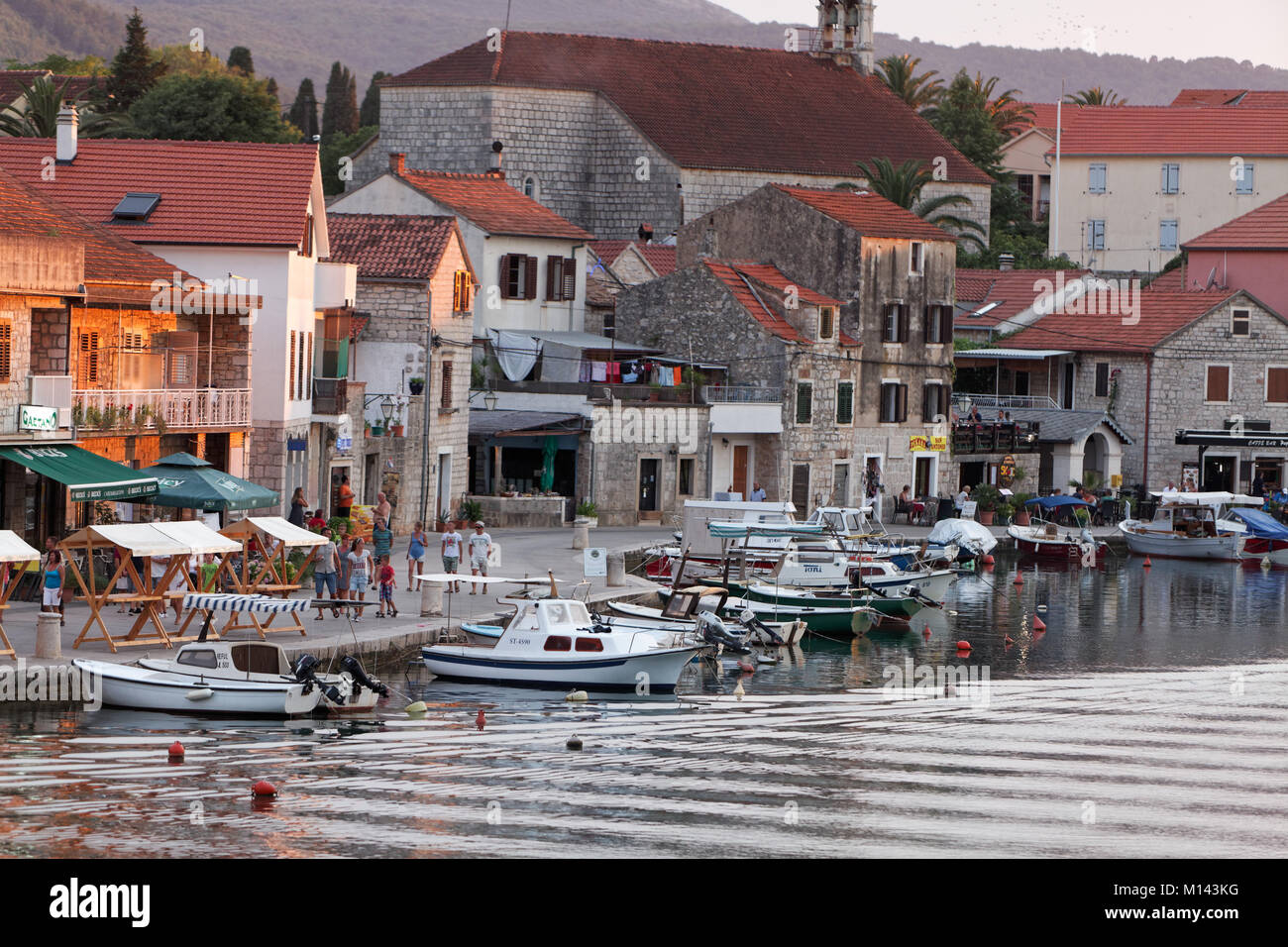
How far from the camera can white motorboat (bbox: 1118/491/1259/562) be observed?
7381 centimetres

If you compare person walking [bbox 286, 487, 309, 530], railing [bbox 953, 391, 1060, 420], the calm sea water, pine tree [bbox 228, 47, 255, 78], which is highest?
pine tree [bbox 228, 47, 255, 78]

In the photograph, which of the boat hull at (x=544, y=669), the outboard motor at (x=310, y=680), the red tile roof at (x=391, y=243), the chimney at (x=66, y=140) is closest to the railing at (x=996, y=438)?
the red tile roof at (x=391, y=243)

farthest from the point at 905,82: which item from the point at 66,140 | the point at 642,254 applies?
the point at 66,140

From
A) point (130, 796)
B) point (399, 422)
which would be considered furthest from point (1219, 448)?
point (130, 796)

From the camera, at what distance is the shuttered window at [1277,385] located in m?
87.1

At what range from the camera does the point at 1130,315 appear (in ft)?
296

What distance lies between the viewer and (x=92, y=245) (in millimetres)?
48875

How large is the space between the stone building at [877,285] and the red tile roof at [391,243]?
61.5 ft

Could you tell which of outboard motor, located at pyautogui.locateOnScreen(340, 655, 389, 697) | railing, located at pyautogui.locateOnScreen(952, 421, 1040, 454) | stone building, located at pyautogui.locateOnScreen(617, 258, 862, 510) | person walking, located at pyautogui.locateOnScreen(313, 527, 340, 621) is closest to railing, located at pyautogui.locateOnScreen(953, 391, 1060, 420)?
railing, located at pyautogui.locateOnScreen(952, 421, 1040, 454)

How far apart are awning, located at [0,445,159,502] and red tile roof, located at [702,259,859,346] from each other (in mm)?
34033

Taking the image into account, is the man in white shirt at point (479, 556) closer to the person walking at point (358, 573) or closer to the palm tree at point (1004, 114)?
the person walking at point (358, 573)

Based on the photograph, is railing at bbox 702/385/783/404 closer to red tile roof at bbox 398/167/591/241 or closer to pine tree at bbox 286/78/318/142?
Result: red tile roof at bbox 398/167/591/241

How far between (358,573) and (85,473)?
601 cm
